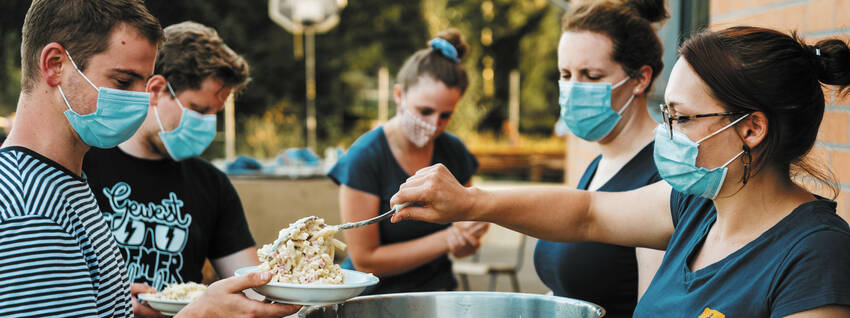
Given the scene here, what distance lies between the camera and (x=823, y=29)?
2.39 meters

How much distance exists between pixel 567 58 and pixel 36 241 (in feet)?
5.68

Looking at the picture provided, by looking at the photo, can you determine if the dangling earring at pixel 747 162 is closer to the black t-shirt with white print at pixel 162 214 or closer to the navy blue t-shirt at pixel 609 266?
the navy blue t-shirt at pixel 609 266

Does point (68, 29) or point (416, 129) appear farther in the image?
point (416, 129)

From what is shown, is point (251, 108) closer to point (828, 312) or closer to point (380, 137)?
point (380, 137)

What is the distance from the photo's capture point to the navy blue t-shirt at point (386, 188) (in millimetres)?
3242

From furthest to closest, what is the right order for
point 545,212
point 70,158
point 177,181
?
point 177,181, point 545,212, point 70,158

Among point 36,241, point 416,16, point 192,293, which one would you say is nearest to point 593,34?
point 192,293

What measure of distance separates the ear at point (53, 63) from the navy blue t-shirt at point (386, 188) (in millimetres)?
1570

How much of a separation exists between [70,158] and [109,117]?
0.46 ft

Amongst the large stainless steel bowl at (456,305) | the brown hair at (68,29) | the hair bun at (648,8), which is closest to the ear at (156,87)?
the brown hair at (68,29)

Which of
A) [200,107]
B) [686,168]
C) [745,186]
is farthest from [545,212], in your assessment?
[200,107]

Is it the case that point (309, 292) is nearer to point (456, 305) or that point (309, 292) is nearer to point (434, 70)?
point (456, 305)

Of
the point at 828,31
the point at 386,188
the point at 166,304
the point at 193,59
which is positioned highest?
the point at 828,31

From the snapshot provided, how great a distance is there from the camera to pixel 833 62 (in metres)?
1.68
